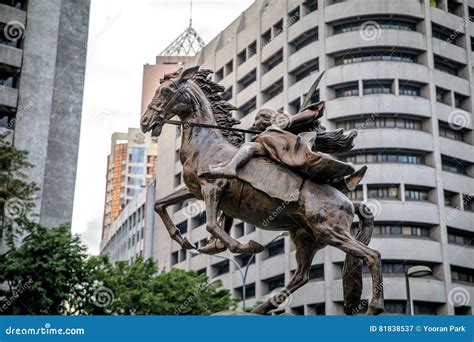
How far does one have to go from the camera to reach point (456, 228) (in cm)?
5209

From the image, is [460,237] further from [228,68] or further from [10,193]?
[10,193]

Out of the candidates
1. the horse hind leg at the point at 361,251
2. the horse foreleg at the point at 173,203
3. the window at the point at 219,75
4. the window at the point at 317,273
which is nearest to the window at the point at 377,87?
the window at the point at 317,273

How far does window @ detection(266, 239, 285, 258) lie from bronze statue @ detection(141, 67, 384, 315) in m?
45.6

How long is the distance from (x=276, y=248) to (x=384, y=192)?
10.6 m

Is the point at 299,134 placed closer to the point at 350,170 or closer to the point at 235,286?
the point at 350,170

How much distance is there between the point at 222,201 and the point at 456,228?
154ft

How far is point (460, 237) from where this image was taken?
5325 centimetres

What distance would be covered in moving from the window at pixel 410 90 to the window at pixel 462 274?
14.6 metres

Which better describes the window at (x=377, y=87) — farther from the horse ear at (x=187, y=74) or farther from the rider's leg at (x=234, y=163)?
the rider's leg at (x=234, y=163)

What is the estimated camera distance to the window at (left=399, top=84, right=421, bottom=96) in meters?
54.8

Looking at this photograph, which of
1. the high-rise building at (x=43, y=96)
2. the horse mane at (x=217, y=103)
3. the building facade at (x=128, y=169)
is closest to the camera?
the horse mane at (x=217, y=103)

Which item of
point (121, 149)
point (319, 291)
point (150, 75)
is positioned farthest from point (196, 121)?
point (121, 149)

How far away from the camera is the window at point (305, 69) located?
57.4 meters

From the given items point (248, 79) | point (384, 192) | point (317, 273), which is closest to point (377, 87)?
point (384, 192)
